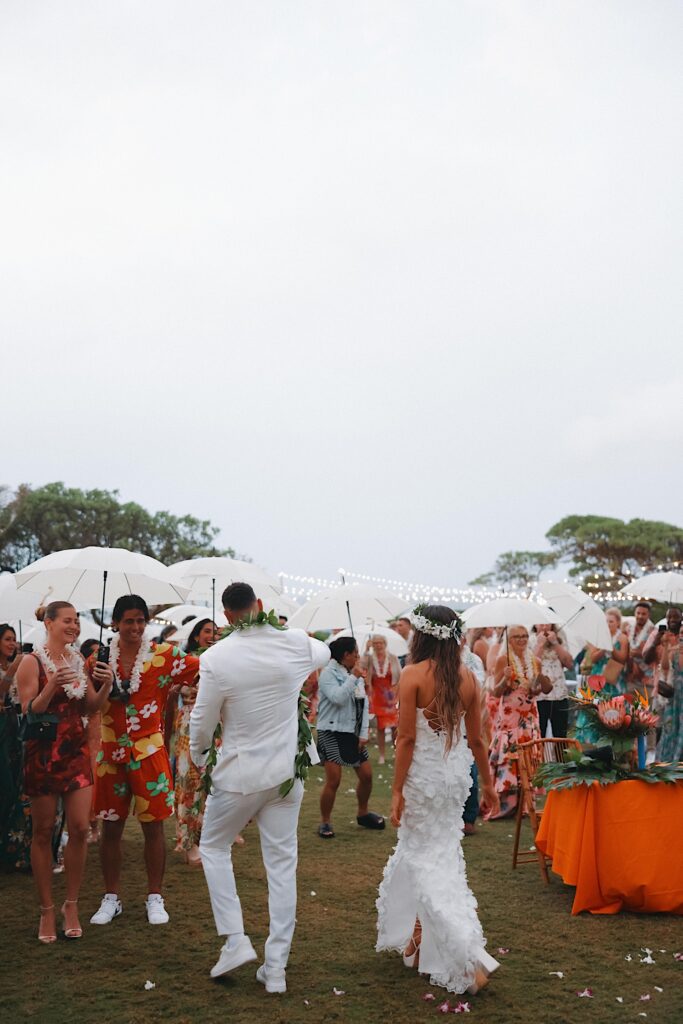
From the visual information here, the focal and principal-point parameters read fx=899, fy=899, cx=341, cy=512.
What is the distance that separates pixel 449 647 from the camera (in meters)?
4.95

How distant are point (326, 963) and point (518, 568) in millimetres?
51761

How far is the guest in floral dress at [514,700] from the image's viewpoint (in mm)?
9242

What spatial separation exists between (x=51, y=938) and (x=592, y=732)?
3851 mm

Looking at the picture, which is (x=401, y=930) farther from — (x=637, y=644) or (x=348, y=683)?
(x=637, y=644)

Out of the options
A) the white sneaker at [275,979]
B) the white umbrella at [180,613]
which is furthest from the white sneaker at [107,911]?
the white umbrella at [180,613]

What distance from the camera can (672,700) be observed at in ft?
33.9

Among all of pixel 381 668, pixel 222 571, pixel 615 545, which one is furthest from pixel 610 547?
pixel 222 571

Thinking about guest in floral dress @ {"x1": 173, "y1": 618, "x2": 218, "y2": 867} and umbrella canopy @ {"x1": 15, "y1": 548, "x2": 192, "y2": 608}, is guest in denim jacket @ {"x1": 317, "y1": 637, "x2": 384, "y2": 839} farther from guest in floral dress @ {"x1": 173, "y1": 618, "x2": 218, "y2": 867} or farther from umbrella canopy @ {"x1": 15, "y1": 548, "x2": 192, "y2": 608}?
umbrella canopy @ {"x1": 15, "y1": 548, "x2": 192, "y2": 608}

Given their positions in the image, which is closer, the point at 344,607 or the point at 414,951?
the point at 414,951

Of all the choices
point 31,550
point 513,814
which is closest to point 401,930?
point 513,814

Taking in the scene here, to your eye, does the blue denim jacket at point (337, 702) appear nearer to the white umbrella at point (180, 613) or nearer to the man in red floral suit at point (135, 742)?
the man in red floral suit at point (135, 742)

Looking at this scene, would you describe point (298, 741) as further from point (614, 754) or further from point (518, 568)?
point (518, 568)

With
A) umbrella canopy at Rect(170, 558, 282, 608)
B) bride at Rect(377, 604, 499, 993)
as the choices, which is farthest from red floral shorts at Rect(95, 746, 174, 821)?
umbrella canopy at Rect(170, 558, 282, 608)

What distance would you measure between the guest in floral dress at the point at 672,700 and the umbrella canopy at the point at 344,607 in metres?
3.12
